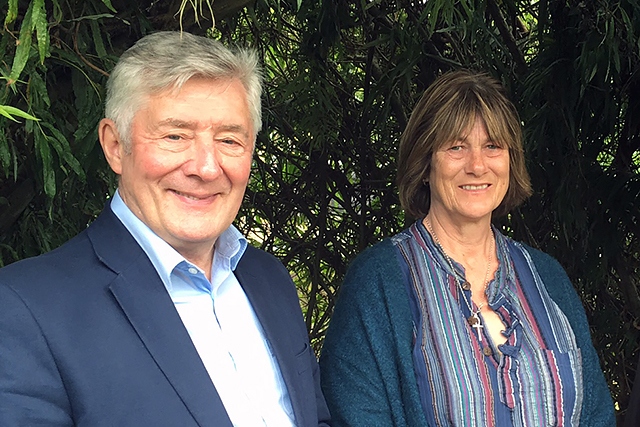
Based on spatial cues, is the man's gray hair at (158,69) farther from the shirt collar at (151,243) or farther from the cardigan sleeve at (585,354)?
the cardigan sleeve at (585,354)

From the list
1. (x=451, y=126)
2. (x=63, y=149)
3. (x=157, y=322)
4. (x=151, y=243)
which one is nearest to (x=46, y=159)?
(x=63, y=149)

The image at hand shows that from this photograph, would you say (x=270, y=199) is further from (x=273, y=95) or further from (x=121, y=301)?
(x=121, y=301)

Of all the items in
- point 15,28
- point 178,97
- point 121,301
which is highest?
point 15,28

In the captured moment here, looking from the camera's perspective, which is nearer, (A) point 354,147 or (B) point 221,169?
(B) point 221,169

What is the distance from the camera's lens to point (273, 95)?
3.40m

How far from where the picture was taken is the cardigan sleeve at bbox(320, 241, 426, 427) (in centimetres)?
185

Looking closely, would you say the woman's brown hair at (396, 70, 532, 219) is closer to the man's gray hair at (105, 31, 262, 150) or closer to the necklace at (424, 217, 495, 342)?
the necklace at (424, 217, 495, 342)

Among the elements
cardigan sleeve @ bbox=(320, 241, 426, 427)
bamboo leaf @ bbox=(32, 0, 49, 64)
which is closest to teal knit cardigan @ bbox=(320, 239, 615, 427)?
cardigan sleeve @ bbox=(320, 241, 426, 427)

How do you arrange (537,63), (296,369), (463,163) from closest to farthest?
(296,369)
(463,163)
(537,63)

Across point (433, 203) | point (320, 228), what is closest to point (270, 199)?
point (320, 228)

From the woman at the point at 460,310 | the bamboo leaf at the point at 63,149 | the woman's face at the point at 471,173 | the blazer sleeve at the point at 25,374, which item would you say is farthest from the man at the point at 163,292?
the woman's face at the point at 471,173

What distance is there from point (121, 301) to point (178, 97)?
346mm

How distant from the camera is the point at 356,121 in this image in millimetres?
3416

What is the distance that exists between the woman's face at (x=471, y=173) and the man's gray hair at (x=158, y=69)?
675 mm
